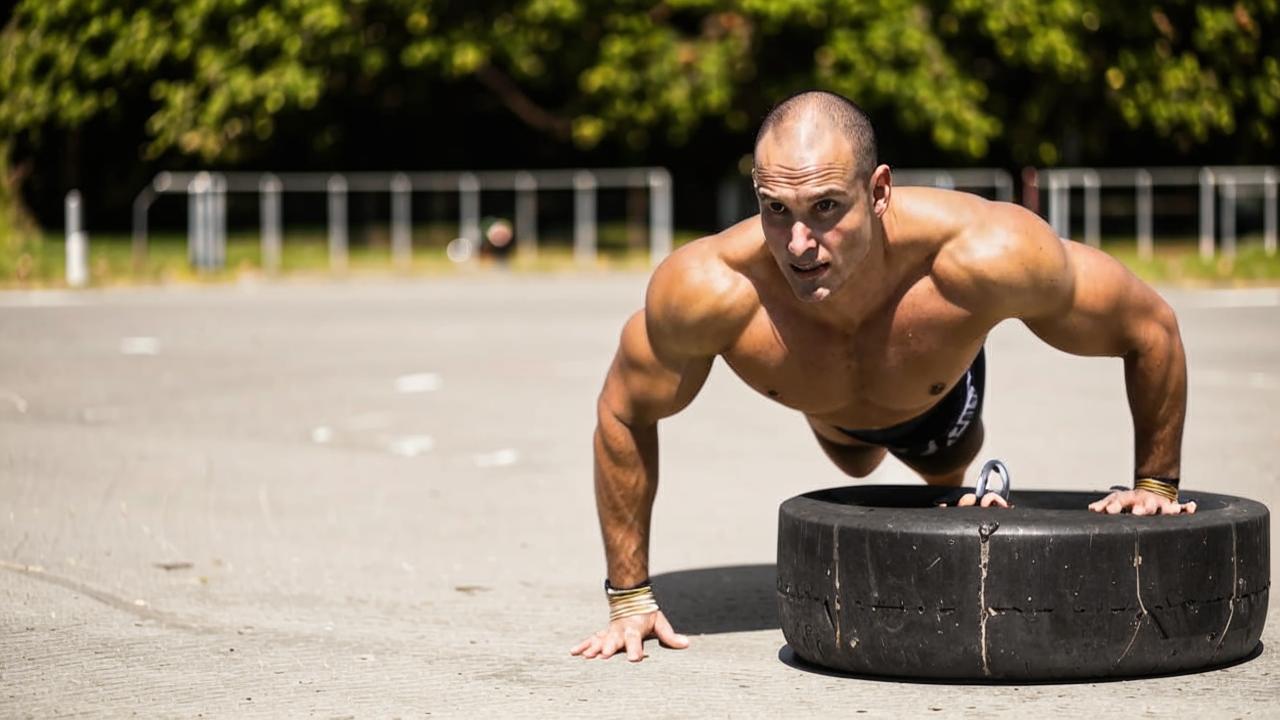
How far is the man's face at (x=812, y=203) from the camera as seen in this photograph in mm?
5145

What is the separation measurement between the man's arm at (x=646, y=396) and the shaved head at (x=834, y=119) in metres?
0.51

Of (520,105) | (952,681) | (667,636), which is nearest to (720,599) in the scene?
(667,636)

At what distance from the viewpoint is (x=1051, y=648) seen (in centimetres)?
527

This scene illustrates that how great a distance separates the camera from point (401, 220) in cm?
3350

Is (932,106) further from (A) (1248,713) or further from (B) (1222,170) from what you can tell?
(A) (1248,713)

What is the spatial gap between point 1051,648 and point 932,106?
27.3 metres

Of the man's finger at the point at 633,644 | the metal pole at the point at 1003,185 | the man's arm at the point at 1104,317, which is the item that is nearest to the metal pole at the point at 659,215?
the metal pole at the point at 1003,185

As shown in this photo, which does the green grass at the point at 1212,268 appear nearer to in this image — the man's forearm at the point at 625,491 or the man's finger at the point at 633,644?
the man's forearm at the point at 625,491

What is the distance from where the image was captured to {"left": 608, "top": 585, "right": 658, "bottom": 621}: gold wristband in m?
6.09

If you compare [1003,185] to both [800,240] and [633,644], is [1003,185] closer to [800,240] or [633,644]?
[633,644]

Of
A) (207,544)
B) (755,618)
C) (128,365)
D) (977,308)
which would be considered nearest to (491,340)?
(128,365)

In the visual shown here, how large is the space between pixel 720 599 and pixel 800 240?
2231 millimetres

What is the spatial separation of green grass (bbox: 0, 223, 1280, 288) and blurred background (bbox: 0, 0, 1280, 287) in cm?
7

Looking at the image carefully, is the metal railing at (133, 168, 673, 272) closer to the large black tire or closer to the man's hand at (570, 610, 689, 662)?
the man's hand at (570, 610, 689, 662)
